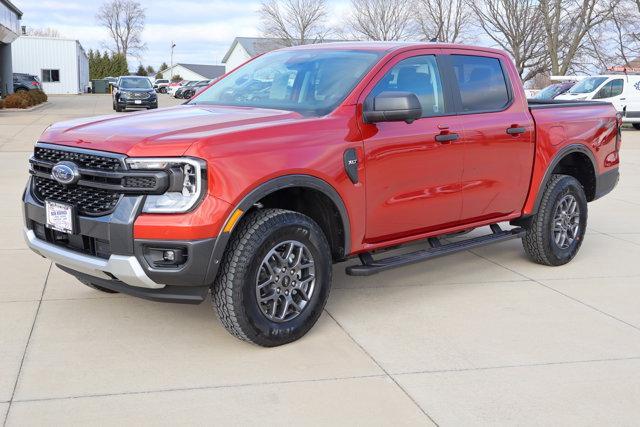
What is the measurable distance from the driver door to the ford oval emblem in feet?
5.83

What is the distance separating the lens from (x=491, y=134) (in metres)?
5.52

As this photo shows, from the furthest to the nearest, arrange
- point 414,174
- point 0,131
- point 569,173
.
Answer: point 0,131
point 569,173
point 414,174

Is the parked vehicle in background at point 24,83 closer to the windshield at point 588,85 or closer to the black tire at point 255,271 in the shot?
the windshield at point 588,85

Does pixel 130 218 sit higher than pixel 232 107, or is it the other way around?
pixel 232 107

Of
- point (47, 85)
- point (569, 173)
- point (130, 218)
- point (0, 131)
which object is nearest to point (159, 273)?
point (130, 218)

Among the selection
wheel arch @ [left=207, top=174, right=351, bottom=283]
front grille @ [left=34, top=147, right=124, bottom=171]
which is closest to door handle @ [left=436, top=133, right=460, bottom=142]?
wheel arch @ [left=207, top=174, right=351, bottom=283]

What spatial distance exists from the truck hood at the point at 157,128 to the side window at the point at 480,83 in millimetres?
1591

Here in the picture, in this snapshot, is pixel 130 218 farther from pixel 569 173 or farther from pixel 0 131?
pixel 0 131

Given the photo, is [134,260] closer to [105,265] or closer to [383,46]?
[105,265]

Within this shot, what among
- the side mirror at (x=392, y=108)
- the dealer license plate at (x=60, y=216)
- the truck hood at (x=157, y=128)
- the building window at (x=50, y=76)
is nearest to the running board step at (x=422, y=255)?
the side mirror at (x=392, y=108)

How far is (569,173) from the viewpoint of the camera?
6922 mm

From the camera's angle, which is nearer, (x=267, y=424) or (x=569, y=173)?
(x=267, y=424)

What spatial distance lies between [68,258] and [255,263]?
1.09 m

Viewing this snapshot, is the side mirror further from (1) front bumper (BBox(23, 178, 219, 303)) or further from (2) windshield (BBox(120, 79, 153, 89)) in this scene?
(2) windshield (BBox(120, 79, 153, 89))
